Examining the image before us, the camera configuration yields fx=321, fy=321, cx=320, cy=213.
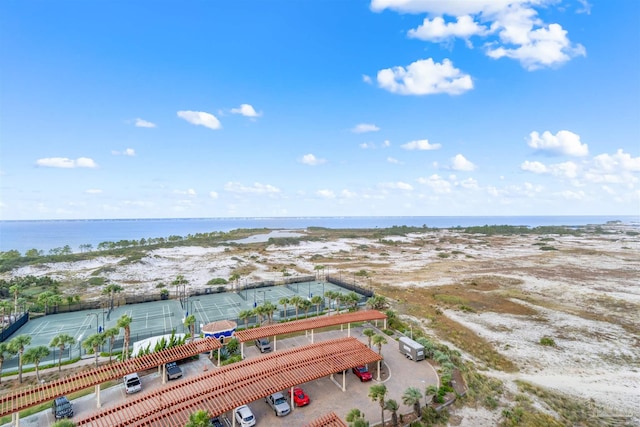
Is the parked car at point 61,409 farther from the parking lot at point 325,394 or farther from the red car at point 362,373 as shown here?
the red car at point 362,373

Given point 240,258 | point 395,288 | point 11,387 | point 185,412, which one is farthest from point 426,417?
point 240,258

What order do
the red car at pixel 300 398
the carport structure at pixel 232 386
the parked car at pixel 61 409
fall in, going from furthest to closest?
the red car at pixel 300 398
the parked car at pixel 61 409
the carport structure at pixel 232 386

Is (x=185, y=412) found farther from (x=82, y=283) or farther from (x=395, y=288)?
(x=82, y=283)

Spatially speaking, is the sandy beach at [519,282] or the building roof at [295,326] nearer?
the sandy beach at [519,282]

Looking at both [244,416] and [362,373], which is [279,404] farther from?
[362,373]

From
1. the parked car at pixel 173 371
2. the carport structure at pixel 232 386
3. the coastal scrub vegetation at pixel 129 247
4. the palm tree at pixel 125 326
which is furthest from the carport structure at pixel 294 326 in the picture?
the coastal scrub vegetation at pixel 129 247

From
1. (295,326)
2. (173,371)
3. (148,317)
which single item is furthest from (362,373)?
(148,317)
